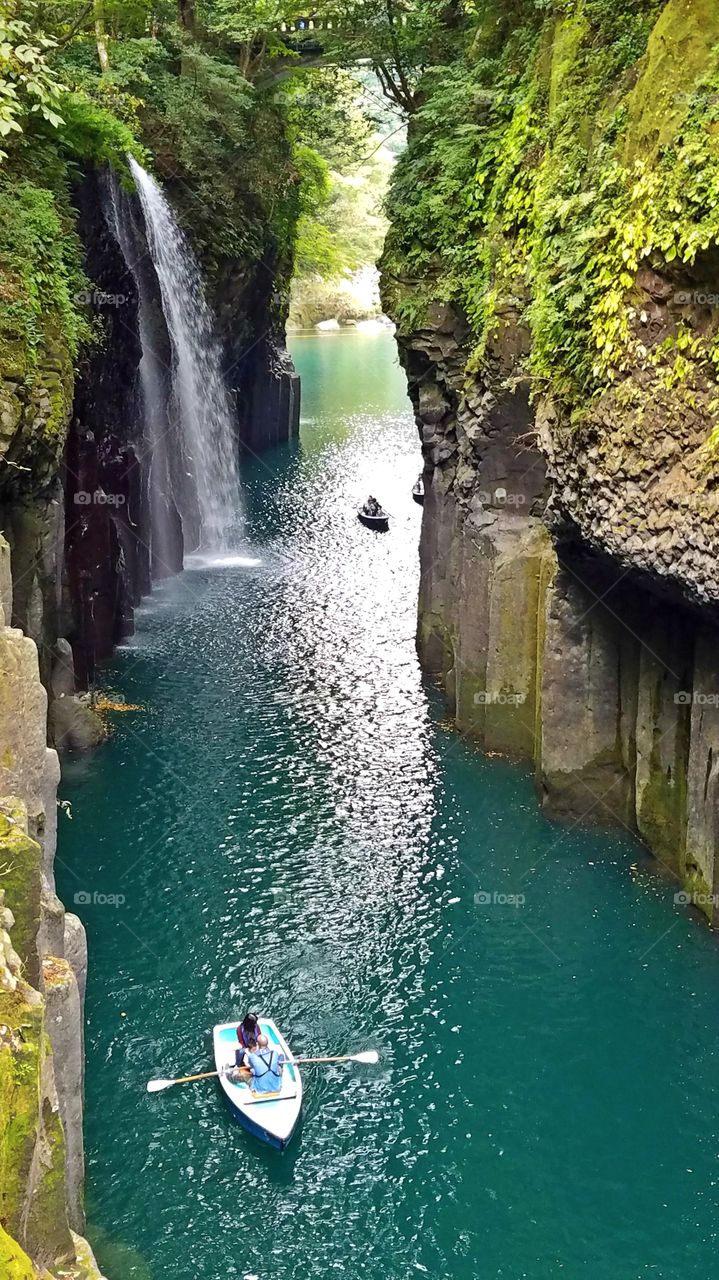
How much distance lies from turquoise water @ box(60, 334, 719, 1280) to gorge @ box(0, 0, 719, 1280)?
0.07 m

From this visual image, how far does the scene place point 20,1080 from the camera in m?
7.32

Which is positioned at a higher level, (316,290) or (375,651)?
(316,290)

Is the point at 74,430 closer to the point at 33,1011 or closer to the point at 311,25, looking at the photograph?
the point at 311,25

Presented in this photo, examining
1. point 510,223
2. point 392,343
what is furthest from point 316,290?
point 510,223

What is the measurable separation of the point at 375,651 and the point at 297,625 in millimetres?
2882

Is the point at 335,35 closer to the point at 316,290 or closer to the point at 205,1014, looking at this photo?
the point at 205,1014
